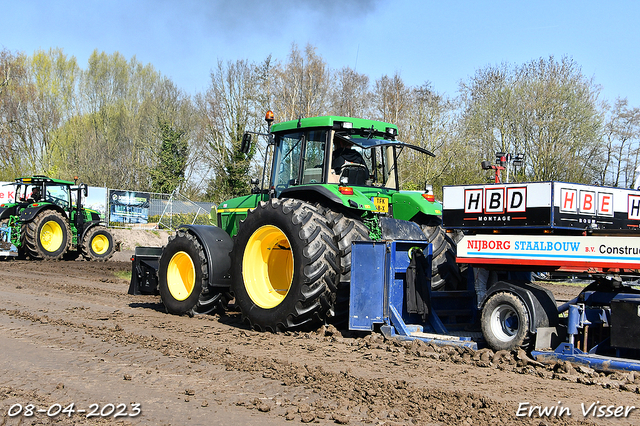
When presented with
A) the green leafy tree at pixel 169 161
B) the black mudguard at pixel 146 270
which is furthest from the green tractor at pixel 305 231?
the green leafy tree at pixel 169 161

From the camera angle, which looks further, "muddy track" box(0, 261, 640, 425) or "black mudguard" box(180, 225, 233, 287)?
"black mudguard" box(180, 225, 233, 287)

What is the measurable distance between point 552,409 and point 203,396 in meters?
2.50

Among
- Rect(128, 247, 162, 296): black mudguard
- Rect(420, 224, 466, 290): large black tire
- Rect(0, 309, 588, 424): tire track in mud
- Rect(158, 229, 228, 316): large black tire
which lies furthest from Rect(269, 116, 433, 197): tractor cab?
Rect(0, 309, 588, 424): tire track in mud

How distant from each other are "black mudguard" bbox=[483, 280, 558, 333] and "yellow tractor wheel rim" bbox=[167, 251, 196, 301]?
469cm

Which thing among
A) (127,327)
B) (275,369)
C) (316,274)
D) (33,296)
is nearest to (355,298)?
(316,274)

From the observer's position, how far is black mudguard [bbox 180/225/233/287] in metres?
8.22

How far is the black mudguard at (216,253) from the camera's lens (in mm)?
8219

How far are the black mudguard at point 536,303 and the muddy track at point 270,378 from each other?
36cm

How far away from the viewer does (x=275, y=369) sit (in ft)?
17.7

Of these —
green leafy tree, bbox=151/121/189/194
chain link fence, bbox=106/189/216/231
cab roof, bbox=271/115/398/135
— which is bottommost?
chain link fence, bbox=106/189/216/231

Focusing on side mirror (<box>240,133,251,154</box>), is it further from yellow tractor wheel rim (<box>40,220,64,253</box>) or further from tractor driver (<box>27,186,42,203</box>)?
tractor driver (<box>27,186,42,203</box>)

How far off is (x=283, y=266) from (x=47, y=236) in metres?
12.8

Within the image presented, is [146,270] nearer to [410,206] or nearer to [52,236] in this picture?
[410,206]

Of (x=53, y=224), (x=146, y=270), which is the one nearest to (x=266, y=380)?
(x=146, y=270)
